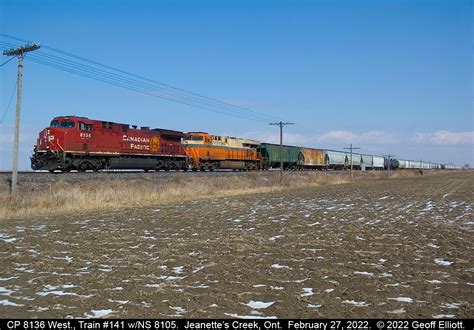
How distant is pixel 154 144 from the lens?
131 feet

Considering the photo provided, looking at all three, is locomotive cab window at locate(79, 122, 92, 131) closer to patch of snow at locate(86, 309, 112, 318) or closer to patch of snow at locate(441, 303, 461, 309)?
patch of snow at locate(86, 309, 112, 318)

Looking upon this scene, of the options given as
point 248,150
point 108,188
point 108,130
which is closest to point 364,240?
point 108,188

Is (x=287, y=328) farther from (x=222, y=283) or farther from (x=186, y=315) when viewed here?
(x=222, y=283)

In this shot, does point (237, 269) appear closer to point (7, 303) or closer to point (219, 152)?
point (7, 303)

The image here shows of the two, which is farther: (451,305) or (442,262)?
(442,262)

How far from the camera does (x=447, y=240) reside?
10.1 metres

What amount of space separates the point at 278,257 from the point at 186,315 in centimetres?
364

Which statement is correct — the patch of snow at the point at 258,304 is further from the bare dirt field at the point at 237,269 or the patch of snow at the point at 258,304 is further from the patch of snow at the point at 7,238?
the patch of snow at the point at 7,238

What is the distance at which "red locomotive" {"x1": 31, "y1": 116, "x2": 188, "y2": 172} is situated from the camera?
30219 mm

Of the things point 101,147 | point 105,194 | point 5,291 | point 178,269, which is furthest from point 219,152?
point 5,291

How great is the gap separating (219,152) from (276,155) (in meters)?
15.7
